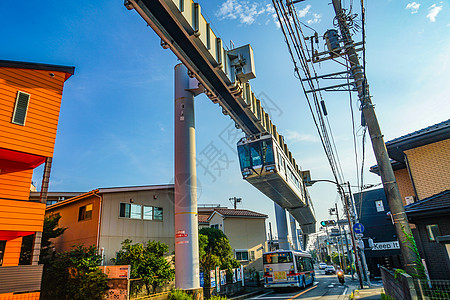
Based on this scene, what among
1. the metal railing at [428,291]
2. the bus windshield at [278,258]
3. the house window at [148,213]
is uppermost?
the house window at [148,213]

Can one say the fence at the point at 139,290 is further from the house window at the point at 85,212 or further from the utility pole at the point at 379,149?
the utility pole at the point at 379,149

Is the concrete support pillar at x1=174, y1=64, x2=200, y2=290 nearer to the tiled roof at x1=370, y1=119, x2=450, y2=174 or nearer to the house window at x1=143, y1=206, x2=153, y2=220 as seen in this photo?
the house window at x1=143, y1=206, x2=153, y2=220

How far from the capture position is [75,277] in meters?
14.7

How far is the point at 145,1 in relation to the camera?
911 centimetres

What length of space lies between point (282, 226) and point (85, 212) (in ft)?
69.9

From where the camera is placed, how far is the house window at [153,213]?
2016 centimetres

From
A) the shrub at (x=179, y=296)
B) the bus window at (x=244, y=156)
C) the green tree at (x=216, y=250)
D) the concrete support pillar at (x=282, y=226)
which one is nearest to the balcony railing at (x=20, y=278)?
the shrub at (x=179, y=296)

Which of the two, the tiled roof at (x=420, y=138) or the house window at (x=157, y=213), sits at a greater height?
the tiled roof at (x=420, y=138)

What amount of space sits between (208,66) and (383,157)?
7530 mm

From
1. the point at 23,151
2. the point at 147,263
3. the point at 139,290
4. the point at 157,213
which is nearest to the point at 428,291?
the point at 147,263

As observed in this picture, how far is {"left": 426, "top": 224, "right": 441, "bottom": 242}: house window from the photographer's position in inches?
425

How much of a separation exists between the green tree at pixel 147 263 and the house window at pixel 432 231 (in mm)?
13714

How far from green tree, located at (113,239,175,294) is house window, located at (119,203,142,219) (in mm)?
1947

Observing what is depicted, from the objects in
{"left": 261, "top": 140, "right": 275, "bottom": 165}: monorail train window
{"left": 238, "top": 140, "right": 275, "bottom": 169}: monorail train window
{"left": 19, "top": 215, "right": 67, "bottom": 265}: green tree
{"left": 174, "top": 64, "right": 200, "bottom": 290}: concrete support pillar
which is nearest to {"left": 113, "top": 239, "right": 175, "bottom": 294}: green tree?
{"left": 174, "top": 64, "right": 200, "bottom": 290}: concrete support pillar
